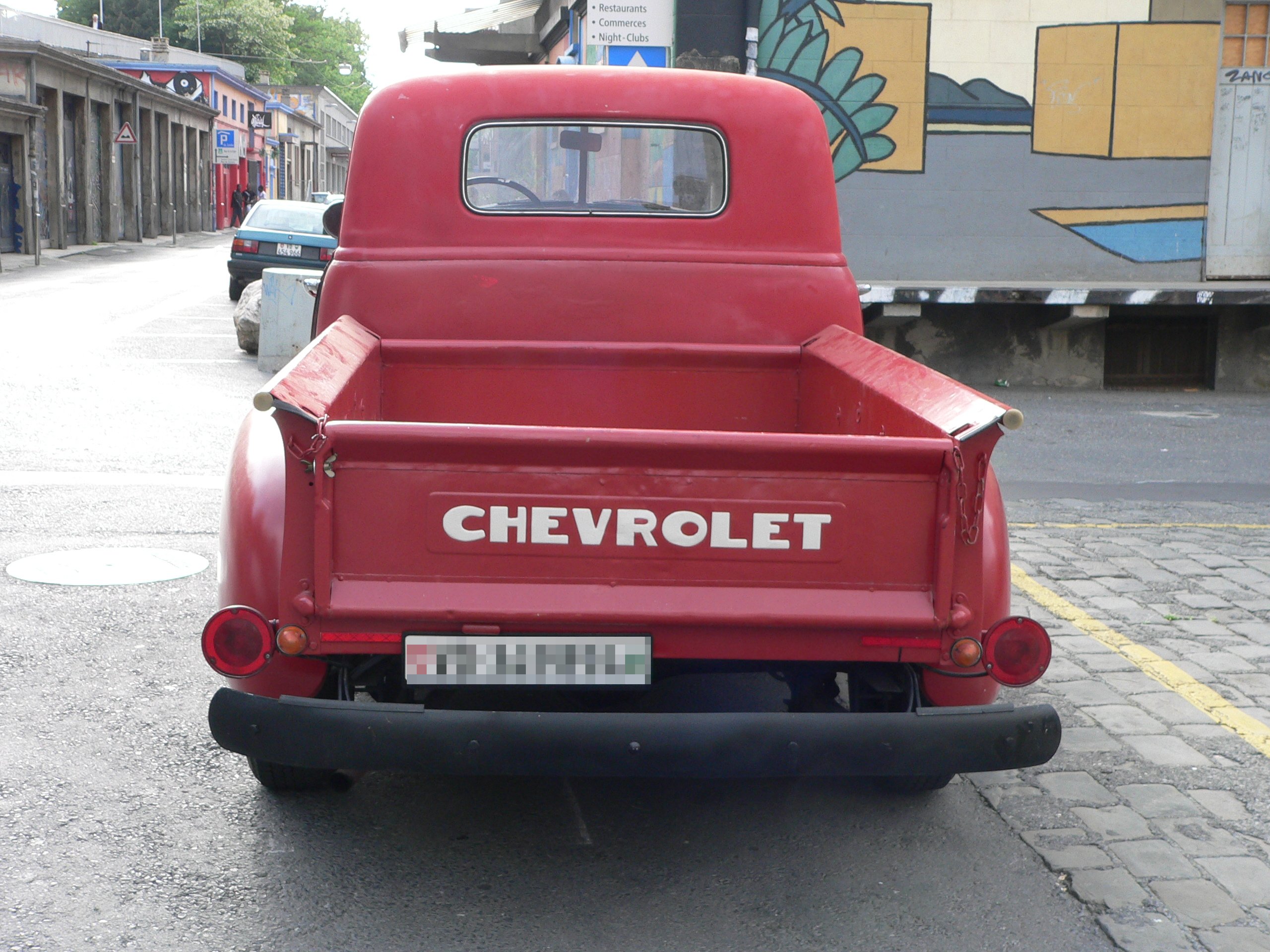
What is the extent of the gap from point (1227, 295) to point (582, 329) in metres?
9.62

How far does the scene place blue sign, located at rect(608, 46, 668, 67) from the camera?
42.9ft

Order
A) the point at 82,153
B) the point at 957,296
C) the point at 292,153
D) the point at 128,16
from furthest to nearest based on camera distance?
the point at 292,153 < the point at 128,16 < the point at 82,153 < the point at 957,296

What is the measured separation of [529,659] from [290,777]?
1.06 meters

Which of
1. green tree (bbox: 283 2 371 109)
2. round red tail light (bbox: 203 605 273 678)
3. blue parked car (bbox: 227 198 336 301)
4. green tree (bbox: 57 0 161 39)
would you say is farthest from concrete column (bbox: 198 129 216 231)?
round red tail light (bbox: 203 605 273 678)

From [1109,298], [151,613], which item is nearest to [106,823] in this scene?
[151,613]

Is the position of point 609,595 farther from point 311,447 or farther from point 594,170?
point 594,170

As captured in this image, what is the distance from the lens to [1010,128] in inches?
535

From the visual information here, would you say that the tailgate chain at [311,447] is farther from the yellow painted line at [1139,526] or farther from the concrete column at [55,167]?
the concrete column at [55,167]

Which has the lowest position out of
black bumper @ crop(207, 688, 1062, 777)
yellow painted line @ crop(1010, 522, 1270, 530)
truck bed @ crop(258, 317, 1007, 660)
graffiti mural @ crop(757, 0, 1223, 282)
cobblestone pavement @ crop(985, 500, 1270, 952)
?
cobblestone pavement @ crop(985, 500, 1270, 952)

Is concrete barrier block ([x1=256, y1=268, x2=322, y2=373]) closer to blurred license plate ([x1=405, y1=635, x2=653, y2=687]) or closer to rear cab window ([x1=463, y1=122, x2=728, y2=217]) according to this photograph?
rear cab window ([x1=463, y1=122, x2=728, y2=217])

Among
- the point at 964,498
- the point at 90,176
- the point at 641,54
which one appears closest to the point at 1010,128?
the point at 641,54

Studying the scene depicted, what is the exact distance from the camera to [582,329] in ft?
15.2

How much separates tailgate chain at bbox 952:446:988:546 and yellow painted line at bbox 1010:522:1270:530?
4.33 m

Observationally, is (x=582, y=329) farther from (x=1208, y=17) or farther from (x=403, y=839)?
(x=1208, y=17)
